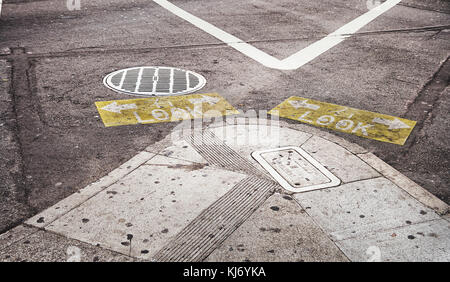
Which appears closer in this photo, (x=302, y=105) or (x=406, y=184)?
(x=406, y=184)

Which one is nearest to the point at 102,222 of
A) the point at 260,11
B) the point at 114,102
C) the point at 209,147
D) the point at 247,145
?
the point at 209,147

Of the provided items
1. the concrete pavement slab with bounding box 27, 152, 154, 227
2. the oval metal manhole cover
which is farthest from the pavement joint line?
the oval metal manhole cover

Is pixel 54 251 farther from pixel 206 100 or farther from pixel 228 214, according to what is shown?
pixel 206 100

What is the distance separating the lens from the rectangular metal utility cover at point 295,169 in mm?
4078

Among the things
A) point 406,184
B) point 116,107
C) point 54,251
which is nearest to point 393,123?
point 406,184

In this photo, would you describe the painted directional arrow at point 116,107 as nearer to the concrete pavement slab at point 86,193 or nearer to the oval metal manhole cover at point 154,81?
the oval metal manhole cover at point 154,81

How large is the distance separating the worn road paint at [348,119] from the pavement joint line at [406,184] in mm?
583

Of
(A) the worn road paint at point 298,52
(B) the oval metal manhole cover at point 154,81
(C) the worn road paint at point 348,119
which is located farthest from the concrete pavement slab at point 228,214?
(A) the worn road paint at point 298,52

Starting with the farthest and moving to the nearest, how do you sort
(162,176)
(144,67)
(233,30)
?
(233,30) < (144,67) < (162,176)

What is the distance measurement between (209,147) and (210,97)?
152 cm

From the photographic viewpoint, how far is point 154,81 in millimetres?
6527

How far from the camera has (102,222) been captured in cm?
347

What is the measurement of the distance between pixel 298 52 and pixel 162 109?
11.6 ft
